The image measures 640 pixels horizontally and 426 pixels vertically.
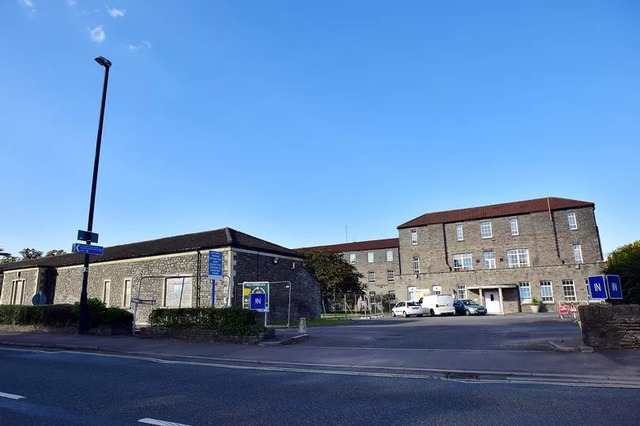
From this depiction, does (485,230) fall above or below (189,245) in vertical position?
above

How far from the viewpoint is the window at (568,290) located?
4002 cm

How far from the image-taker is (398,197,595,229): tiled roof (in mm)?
44594

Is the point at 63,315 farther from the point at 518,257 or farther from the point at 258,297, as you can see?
the point at 518,257

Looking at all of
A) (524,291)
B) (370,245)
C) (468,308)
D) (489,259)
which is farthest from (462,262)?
(370,245)

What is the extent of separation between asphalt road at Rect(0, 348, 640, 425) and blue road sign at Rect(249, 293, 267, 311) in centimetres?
725

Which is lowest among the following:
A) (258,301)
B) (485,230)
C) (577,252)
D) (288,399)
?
(288,399)

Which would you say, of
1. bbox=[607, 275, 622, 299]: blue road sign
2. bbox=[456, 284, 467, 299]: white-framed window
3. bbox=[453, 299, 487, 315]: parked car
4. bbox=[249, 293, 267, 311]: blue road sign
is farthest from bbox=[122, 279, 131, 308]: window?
bbox=[456, 284, 467, 299]: white-framed window

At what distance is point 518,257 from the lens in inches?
1785

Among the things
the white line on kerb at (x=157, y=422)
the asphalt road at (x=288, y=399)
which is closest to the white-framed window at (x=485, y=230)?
the asphalt road at (x=288, y=399)

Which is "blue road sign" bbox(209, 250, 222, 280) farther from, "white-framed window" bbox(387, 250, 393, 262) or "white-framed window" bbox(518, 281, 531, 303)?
"white-framed window" bbox(387, 250, 393, 262)

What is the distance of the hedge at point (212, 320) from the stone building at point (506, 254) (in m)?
35.0

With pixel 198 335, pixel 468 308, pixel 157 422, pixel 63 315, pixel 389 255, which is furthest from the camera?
pixel 389 255

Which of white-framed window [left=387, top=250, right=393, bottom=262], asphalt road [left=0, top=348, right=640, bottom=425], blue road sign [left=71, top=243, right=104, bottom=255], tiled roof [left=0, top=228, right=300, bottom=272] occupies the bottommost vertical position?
asphalt road [left=0, top=348, right=640, bottom=425]

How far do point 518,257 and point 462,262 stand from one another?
19.5 feet
